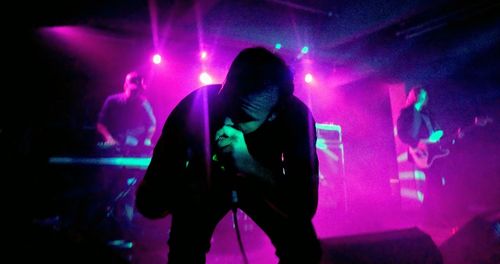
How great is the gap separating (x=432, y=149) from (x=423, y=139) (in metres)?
0.26

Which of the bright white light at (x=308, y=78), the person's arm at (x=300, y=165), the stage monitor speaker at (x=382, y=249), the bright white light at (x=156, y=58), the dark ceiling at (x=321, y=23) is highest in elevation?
the dark ceiling at (x=321, y=23)

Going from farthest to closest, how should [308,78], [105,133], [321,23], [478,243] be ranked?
1. [308,78]
2. [321,23]
3. [105,133]
4. [478,243]

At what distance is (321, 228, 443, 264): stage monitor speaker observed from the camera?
1.91m

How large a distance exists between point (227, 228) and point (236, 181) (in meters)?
3.54

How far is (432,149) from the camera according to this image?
22.1 ft

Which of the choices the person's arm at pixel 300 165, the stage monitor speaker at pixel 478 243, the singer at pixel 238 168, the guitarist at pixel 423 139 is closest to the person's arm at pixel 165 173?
the singer at pixel 238 168

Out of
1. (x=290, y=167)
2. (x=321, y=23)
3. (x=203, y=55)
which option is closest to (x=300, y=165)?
(x=290, y=167)

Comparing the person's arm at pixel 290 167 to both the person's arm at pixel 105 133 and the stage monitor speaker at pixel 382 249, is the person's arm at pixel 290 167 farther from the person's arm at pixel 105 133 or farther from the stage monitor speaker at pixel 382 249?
the person's arm at pixel 105 133

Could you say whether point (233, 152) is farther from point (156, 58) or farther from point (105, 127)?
point (156, 58)

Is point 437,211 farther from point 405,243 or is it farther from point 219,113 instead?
point 219,113

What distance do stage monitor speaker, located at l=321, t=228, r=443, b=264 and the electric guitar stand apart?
5.27 metres

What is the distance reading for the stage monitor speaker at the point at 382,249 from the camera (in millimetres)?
1909

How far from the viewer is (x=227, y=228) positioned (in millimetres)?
4844

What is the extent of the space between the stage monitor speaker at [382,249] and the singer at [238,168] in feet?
1.53
